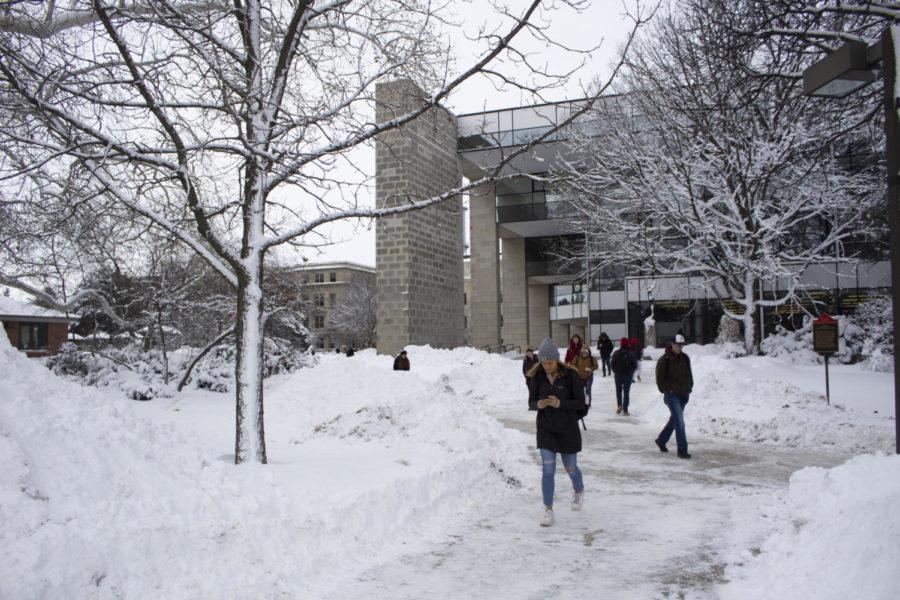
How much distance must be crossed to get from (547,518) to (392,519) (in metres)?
1.52

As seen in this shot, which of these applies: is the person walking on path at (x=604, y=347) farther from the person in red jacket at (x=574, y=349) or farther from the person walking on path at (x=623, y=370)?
the person in red jacket at (x=574, y=349)

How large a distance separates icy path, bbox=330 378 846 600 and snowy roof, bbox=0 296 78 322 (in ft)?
135

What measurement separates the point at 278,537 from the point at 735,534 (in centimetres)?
406

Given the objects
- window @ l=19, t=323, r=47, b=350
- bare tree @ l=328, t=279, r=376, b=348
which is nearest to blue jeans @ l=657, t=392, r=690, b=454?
window @ l=19, t=323, r=47, b=350

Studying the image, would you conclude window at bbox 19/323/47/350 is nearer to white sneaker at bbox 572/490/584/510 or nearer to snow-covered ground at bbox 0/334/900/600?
snow-covered ground at bbox 0/334/900/600

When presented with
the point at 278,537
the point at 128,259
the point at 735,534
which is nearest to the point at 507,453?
the point at 735,534

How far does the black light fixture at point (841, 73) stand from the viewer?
682cm

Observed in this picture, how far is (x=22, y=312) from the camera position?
1695 inches

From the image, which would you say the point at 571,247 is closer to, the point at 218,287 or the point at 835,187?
the point at 835,187

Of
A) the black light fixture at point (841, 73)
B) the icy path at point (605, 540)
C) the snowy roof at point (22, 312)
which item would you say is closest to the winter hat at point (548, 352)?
the icy path at point (605, 540)

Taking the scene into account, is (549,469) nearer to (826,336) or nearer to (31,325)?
(826,336)

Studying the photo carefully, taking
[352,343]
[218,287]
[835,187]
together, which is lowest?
[352,343]

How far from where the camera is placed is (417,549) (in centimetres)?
588

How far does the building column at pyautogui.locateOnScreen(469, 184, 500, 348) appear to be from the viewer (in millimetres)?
38062
